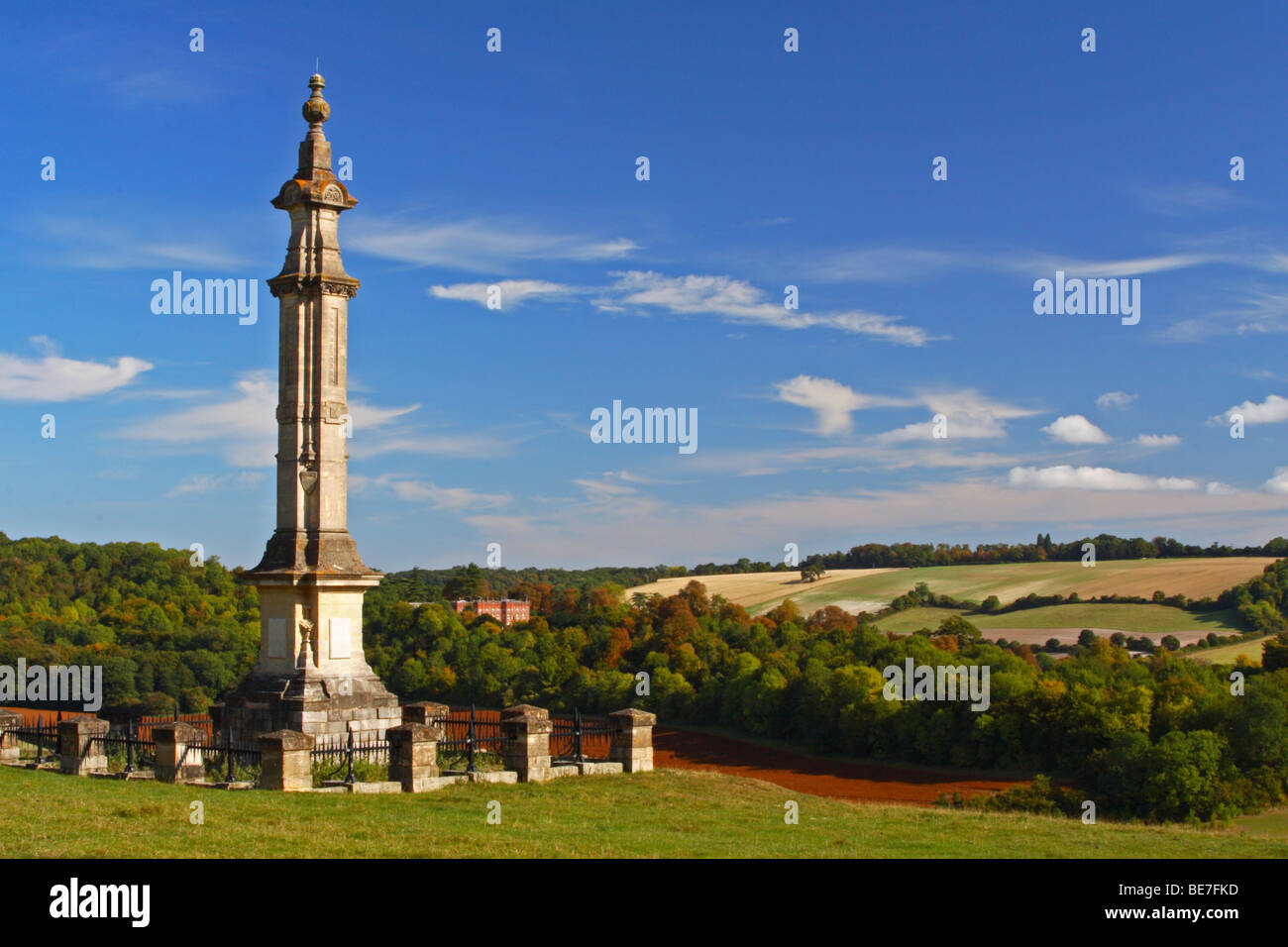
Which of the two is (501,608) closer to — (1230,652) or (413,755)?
(1230,652)

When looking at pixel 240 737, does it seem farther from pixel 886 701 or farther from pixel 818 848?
pixel 886 701

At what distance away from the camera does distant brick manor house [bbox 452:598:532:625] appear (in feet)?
328

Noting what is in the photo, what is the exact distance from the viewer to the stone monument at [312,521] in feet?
70.8

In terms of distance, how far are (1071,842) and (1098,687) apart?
4462cm

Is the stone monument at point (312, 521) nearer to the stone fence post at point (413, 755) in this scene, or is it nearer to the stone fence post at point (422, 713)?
the stone fence post at point (422, 713)

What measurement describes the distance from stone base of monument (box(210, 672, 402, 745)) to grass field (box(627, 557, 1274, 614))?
7699cm

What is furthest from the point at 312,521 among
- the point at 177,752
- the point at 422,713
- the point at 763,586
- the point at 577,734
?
the point at 763,586

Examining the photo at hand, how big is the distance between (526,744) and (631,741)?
2.57 meters

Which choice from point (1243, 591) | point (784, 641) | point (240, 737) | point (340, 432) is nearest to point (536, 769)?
point (240, 737)

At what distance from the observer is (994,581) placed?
104 metres

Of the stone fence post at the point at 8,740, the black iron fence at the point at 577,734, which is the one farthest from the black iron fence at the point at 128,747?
the black iron fence at the point at 577,734

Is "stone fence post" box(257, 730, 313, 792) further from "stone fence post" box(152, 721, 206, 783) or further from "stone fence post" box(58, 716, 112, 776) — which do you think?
"stone fence post" box(58, 716, 112, 776)

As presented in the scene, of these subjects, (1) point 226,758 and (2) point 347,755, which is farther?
(1) point 226,758

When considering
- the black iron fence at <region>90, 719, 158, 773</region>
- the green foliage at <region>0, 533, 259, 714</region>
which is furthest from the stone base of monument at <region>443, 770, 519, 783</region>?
the green foliage at <region>0, 533, 259, 714</region>
